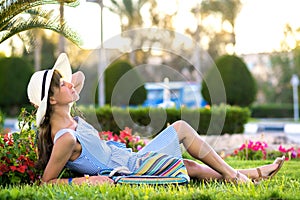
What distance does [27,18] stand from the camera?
5.77 metres

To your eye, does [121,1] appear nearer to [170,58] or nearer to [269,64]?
[170,58]

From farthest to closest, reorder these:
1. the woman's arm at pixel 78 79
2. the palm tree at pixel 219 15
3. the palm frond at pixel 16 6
Answer: the palm tree at pixel 219 15 < the palm frond at pixel 16 6 < the woman's arm at pixel 78 79

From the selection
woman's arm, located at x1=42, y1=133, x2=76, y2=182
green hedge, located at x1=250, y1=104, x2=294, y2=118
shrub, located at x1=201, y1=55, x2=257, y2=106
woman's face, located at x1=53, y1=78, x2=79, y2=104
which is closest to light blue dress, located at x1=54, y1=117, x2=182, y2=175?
woman's arm, located at x1=42, y1=133, x2=76, y2=182

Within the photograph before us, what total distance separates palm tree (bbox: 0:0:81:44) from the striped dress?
1666 millimetres

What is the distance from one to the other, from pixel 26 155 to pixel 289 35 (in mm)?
27173

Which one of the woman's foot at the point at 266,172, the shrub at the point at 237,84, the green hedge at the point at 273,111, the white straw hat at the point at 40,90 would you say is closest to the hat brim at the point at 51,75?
the white straw hat at the point at 40,90

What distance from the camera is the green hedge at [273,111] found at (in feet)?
84.9

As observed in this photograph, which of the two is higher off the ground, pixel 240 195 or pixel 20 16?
pixel 20 16

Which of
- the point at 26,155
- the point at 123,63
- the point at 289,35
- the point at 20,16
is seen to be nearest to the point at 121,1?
the point at 123,63

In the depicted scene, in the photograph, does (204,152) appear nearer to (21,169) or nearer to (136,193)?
(136,193)

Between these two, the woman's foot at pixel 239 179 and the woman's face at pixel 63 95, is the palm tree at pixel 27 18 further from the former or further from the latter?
the woman's foot at pixel 239 179

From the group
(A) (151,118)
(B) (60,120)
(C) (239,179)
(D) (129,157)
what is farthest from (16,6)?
(A) (151,118)

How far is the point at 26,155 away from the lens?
14.3 feet

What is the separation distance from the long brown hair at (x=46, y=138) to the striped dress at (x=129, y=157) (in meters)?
0.18
